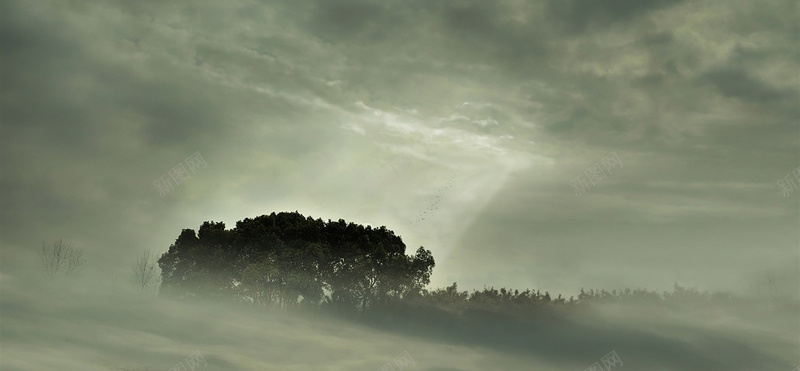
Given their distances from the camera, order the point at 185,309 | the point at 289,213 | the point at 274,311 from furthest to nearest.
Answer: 1. the point at 289,213
2. the point at 274,311
3. the point at 185,309

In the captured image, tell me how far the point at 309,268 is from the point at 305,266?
1.09ft

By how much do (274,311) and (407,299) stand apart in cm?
989

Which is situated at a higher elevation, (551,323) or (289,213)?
(289,213)

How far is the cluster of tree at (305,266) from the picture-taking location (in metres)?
48.8

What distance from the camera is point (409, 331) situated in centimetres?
4819

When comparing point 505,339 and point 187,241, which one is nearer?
point 505,339

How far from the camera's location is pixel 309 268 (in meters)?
49.2

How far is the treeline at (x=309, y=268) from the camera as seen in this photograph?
160 ft

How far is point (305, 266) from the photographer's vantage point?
161 feet

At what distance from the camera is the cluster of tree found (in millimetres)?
48812

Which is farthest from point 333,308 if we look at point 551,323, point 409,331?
point 551,323

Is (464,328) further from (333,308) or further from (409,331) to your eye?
(333,308)

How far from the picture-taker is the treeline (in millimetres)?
48844

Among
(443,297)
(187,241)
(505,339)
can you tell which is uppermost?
(187,241)
